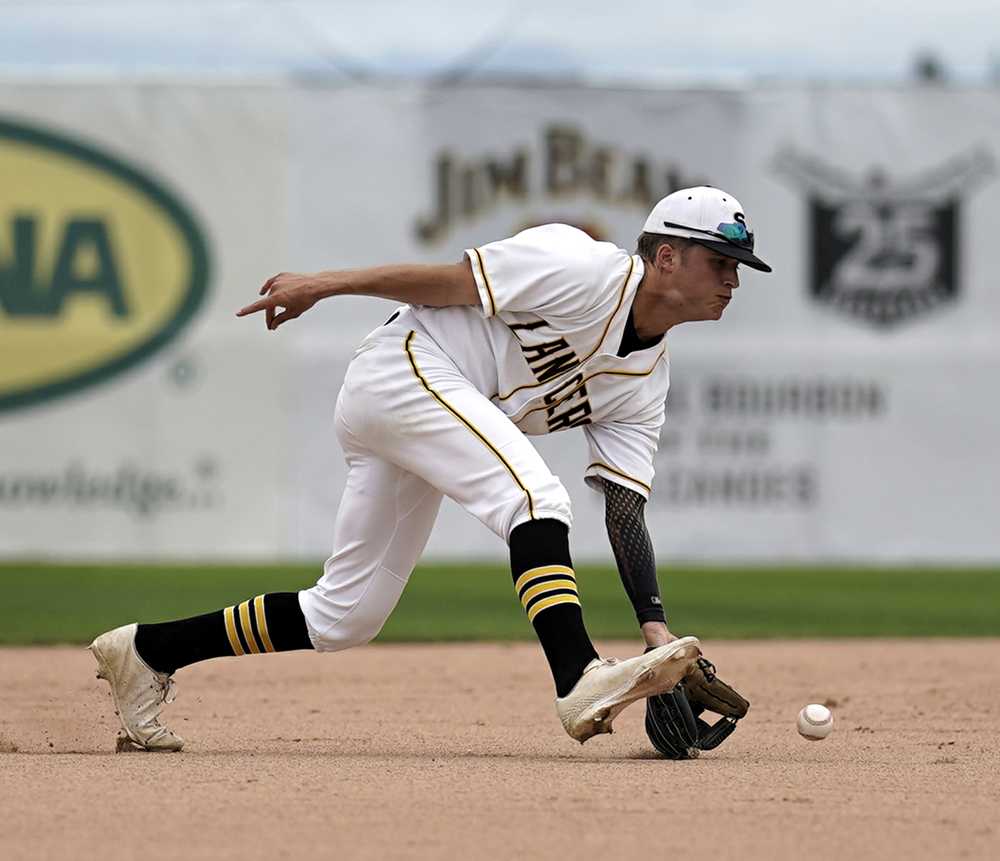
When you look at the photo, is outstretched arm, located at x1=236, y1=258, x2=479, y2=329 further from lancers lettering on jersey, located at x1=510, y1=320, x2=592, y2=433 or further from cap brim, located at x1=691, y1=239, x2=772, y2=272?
cap brim, located at x1=691, y1=239, x2=772, y2=272

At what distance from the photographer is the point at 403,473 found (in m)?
5.06

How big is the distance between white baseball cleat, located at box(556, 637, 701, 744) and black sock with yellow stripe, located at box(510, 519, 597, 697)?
0.48 ft

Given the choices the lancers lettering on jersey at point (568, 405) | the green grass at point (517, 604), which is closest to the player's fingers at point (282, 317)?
the lancers lettering on jersey at point (568, 405)

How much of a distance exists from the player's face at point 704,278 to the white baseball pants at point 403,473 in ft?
1.96

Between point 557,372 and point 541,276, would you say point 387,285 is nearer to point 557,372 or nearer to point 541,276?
point 541,276

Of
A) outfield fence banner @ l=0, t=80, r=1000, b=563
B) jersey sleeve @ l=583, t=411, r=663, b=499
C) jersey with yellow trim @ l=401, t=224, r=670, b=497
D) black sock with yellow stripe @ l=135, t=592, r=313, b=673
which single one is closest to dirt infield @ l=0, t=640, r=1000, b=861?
black sock with yellow stripe @ l=135, t=592, r=313, b=673

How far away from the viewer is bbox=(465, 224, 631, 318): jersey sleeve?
4.80 metres

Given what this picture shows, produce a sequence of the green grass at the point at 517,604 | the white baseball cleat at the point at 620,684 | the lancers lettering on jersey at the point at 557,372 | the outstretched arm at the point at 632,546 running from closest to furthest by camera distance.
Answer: the white baseball cleat at the point at 620,684 → the lancers lettering on jersey at the point at 557,372 → the outstretched arm at the point at 632,546 → the green grass at the point at 517,604

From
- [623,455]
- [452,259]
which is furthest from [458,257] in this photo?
[623,455]

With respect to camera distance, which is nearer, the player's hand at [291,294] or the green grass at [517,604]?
the player's hand at [291,294]

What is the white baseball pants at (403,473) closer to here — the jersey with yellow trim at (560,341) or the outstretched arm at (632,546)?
the jersey with yellow trim at (560,341)

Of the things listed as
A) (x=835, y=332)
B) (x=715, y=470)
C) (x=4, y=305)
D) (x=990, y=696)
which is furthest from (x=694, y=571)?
(x=990, y=696)

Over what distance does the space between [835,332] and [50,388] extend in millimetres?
6104

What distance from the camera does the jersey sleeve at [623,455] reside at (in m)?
5.27
